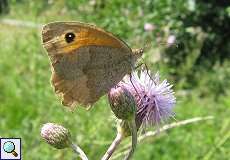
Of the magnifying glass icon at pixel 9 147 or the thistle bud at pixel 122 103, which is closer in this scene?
the thistle bud at pixel 122 103

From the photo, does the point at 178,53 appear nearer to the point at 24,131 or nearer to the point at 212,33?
the point at 212,33

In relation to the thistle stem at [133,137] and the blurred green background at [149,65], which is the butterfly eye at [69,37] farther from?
the blurred green background at [149,65]

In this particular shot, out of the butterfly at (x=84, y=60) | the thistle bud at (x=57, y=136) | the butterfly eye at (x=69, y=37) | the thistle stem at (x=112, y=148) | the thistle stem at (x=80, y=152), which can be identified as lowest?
the thistle stem at (x=112, y=148)

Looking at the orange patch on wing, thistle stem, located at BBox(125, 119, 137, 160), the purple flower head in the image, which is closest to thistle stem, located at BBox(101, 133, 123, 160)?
thistle stem, located at BBox(125, 119, 137, 160)

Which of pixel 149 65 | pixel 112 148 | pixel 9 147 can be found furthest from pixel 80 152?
pixel 149 65

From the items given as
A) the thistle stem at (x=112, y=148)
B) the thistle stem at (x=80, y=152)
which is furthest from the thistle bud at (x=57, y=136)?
the thistle stem at (x=112, y=148)

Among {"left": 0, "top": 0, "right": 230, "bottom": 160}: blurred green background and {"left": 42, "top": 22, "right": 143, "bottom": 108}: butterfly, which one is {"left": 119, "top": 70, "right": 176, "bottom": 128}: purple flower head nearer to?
{"left": 42, "top": 22, "right": 143, "bottom": 108}: butterfly

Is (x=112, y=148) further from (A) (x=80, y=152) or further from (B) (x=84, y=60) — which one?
(B) (x=84, y=60)

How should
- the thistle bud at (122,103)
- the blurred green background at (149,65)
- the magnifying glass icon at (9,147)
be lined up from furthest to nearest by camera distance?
the blurred green background at (149,65), the magnifying glass icon at (9,147), the thistle bud at (122,103)
